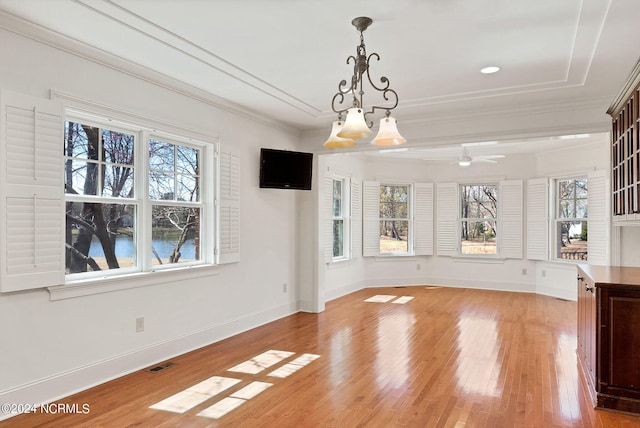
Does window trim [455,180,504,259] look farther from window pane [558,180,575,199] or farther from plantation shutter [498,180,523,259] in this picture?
window pane [558,180,575,199]

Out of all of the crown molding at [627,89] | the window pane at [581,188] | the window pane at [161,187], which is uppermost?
the crown molding at [627,89]

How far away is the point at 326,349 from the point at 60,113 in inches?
128

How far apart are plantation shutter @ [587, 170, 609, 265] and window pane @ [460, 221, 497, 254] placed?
6.04 ft

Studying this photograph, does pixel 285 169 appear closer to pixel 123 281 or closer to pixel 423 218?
pixel 123 281

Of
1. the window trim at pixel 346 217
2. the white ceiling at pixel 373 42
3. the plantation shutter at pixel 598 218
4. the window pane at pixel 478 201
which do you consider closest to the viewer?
the white ceiling at pixel 373 42

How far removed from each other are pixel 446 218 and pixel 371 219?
164 cm

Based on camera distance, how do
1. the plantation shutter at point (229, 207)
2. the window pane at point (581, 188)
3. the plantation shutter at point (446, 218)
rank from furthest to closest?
the plantation shutter at point (446, 218), the window pane at point (581, 188), the plantation shutter at point (229, 207)

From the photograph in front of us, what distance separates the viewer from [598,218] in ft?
22.0

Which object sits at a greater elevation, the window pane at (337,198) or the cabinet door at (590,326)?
the window pane at (337,198)

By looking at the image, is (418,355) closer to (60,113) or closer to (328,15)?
(328,15)

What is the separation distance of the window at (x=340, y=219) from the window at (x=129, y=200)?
3370mm

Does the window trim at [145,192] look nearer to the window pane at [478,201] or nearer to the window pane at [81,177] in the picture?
the window pane at [81,177]

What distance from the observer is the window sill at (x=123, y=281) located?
3.20 m

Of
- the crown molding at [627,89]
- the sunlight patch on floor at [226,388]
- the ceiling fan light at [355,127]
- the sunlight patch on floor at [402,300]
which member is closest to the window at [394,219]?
the sunlight patch on floor at [402,300]
